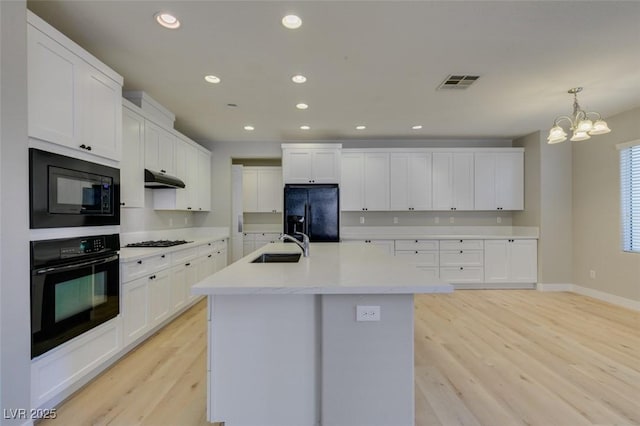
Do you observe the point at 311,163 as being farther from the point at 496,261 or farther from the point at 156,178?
the point at 496,261

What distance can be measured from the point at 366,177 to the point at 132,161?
3.49 metres

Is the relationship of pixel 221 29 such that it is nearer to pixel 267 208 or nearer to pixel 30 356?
pixel 30 356

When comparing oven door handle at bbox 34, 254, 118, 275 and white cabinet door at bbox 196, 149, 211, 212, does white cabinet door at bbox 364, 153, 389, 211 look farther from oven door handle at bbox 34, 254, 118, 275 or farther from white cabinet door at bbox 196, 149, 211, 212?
oven door handle at bbox 34, 254, 118, 275

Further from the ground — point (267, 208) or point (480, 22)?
point (480, 22)

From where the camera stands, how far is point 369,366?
1.50 m

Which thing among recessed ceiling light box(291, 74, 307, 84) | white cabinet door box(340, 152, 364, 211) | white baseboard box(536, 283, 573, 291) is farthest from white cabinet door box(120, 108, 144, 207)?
white baseboard box(536, 283, 573, 291)

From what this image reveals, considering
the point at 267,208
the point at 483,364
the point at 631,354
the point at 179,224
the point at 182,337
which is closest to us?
the point at 483,364

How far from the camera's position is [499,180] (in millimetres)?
5043

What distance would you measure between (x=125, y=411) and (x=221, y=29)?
2.70 m

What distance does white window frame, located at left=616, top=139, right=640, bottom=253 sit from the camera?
12.3ft

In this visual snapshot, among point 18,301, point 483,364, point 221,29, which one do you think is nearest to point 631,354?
point 483,364

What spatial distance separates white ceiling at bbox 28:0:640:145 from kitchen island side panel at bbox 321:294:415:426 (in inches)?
75.5

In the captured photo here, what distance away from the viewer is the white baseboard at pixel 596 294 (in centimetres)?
375

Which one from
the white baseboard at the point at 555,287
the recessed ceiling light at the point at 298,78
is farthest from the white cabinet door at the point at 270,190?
the white baseboard at the point at 555,287
